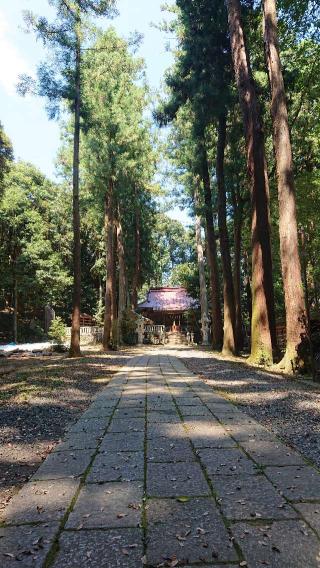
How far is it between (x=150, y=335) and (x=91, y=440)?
27005 mm

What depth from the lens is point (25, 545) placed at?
6.14ft

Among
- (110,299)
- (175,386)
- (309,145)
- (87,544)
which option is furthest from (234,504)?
(309,145)

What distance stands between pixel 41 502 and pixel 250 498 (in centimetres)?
118

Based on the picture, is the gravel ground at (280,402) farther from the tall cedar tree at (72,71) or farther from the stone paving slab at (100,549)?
the tall cedar tree at (72,71)

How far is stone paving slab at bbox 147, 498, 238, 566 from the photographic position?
5.79 feet

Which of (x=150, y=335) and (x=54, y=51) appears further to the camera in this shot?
(x=150, y=335)

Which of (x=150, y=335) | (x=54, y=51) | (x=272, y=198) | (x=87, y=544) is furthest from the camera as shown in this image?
(x=150, y=335)

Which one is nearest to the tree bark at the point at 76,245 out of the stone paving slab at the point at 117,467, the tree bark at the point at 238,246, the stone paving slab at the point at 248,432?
the tree bark at the point at 238,246

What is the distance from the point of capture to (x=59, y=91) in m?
15.0

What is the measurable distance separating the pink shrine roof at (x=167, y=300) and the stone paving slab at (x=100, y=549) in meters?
35.5

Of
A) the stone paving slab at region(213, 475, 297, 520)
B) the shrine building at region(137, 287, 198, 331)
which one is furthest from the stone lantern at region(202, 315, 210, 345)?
the stone paving slab at region(213, 475, 297, 520)

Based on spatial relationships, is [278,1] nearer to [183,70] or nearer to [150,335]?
[183,70]

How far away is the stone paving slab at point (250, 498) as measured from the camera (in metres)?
2.14

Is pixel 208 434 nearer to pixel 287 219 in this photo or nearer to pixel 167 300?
pixel 287 219
